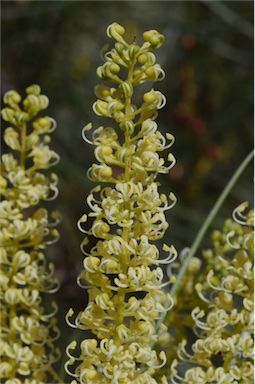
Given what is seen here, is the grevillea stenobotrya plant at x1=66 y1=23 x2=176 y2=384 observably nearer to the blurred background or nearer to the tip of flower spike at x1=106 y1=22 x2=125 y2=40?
the tip of flower spike at x1=106 y1=22 x2=125 y2=40

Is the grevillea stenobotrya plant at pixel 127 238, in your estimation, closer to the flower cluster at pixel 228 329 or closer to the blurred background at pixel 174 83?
the flower cluster at pixel 228 329

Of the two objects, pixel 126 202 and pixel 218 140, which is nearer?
pixel 126 202

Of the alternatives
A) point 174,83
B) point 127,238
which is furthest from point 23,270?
point 174,83

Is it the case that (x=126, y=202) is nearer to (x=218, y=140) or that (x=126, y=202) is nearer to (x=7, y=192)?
(x=7, y=192)

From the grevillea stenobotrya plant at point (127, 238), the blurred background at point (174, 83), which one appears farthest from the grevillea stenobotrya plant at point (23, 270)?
the blurred background at point (174, 83)

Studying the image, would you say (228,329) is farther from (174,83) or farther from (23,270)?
(174,83)

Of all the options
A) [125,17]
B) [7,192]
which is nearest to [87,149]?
[125,17]
